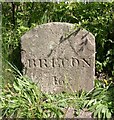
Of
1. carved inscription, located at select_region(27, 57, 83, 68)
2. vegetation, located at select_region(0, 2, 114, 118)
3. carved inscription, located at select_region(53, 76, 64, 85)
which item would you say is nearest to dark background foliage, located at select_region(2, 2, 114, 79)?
vegetation, located at select_region(0, 2, 114, 118)

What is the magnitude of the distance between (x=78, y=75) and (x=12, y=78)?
0.77 m

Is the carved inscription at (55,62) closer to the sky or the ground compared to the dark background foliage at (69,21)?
closer to the ground

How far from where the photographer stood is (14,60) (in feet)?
16.1

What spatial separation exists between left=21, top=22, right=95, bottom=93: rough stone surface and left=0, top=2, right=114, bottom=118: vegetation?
0.12 meters

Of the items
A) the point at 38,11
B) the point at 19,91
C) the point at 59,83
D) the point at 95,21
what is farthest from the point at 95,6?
the point at 19,91

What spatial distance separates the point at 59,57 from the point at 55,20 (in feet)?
2.06

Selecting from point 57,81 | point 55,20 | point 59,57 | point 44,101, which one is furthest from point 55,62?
point 55,20

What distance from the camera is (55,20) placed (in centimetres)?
500

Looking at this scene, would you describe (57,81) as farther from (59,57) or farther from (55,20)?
(55,20)

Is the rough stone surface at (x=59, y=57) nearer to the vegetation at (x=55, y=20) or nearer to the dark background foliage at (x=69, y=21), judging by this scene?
the vegetation at (x=55, y=20)

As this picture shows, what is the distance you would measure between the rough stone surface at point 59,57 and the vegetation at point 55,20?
4.7 inches

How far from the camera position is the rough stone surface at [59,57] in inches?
177

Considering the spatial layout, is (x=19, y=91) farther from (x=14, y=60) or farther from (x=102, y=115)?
(x=102, y=115)

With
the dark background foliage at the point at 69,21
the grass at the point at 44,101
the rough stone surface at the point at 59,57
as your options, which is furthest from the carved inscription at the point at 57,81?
the dark background foliage at the point at 69,21
